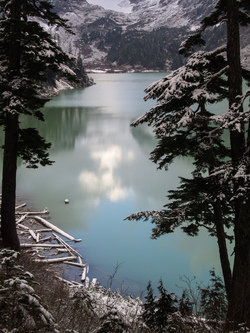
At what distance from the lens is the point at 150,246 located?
1142 cm

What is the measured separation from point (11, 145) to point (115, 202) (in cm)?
833

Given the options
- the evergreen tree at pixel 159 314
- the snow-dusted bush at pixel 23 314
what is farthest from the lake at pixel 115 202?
the snow-dusted bush at pixel 23 314

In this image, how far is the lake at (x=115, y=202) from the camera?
33.0ft

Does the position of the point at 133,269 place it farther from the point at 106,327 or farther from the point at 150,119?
the point at 106,327

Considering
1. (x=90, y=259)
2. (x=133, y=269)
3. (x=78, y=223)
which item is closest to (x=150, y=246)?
(x=133, y=269)

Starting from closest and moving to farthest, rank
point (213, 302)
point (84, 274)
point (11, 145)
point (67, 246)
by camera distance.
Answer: point (213, 302) < point (11, 145) < point (84, 274) < point (67, 246)

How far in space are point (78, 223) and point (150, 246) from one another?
3222 millimetres

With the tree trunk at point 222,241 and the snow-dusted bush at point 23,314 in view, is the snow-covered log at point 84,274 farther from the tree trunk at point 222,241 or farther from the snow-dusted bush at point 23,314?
the snow-dusted bush at point 23,314

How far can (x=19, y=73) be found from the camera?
733 centimetres

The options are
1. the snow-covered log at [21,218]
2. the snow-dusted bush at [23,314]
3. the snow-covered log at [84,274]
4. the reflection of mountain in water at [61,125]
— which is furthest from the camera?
the reflection of mountain in water at [61,125]

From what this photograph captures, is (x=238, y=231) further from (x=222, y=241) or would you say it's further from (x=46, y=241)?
(x=46, y=241)

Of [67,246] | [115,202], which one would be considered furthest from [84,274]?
[115,202]

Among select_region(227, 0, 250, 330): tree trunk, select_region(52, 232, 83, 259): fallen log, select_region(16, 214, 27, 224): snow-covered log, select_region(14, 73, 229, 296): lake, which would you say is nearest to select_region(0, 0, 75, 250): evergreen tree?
select_region(52, 232, 83, 259): fallen log

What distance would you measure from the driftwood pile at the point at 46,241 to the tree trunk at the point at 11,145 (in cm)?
139
